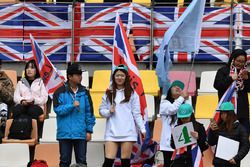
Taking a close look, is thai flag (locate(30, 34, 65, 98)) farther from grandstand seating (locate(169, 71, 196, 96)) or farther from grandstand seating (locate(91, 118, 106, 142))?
grandstand seating (locate(169, 71, 196, 96))

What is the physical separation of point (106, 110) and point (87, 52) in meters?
4.51

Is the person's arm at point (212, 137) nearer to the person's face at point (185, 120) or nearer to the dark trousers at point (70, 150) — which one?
the person's face at point (185, 120)

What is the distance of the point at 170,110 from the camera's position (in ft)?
46.7

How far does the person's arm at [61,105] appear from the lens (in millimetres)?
14073

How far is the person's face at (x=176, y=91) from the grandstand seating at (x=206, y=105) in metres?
2.36

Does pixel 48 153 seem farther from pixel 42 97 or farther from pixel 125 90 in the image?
pixel 125 90

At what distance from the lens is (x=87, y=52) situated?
18.6 meters

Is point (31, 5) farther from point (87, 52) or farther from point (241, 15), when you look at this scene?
point (241, 15)

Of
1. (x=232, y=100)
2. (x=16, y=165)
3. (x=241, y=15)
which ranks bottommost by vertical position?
(x=16, y=165)

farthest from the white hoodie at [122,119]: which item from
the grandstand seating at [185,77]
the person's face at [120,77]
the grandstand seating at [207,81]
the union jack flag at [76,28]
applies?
the union jack flag at [76,28]

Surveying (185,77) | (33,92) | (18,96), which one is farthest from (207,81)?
→ (18,96)

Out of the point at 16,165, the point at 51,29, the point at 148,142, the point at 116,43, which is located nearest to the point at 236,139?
the point at 148,142

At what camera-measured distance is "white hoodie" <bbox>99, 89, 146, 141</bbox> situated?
14.1 metres

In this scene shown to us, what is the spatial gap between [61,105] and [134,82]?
1.29m
